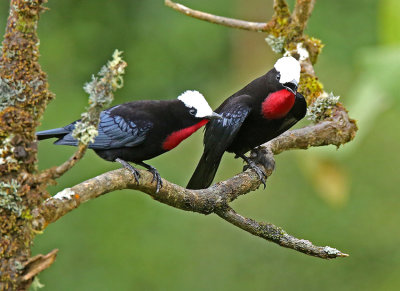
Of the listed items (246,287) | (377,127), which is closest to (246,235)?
(246,287)

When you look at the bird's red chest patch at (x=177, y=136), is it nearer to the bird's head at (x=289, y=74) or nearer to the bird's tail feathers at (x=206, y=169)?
the bird's tail feathers at (x=206, y=169)

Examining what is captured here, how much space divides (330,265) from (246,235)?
0.90m

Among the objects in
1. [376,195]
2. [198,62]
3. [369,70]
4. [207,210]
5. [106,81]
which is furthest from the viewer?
[198,62]

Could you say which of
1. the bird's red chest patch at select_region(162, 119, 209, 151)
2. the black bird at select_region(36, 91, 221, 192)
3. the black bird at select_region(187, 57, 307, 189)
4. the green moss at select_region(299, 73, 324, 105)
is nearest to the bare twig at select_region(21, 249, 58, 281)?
the black bird at select_region(36, 91, 221, 192)

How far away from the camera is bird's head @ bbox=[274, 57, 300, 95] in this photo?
12.2 feet

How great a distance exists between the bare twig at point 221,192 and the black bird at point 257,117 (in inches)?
5.1

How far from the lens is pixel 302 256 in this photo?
6887mm

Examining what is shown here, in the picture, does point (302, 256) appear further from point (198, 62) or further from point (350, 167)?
point (198, 62)

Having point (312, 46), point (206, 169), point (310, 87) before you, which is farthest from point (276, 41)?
point (206, 169)

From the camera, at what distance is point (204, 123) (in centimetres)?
344

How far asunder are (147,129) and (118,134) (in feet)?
0.56

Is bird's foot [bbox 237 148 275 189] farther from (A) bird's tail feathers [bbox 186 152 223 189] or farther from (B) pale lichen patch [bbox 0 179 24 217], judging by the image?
(B) pale lichen patch [bbox 0 179 24 217]

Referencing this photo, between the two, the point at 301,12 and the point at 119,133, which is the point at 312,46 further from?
the point at 119,133

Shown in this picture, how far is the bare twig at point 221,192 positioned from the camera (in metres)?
2.07
